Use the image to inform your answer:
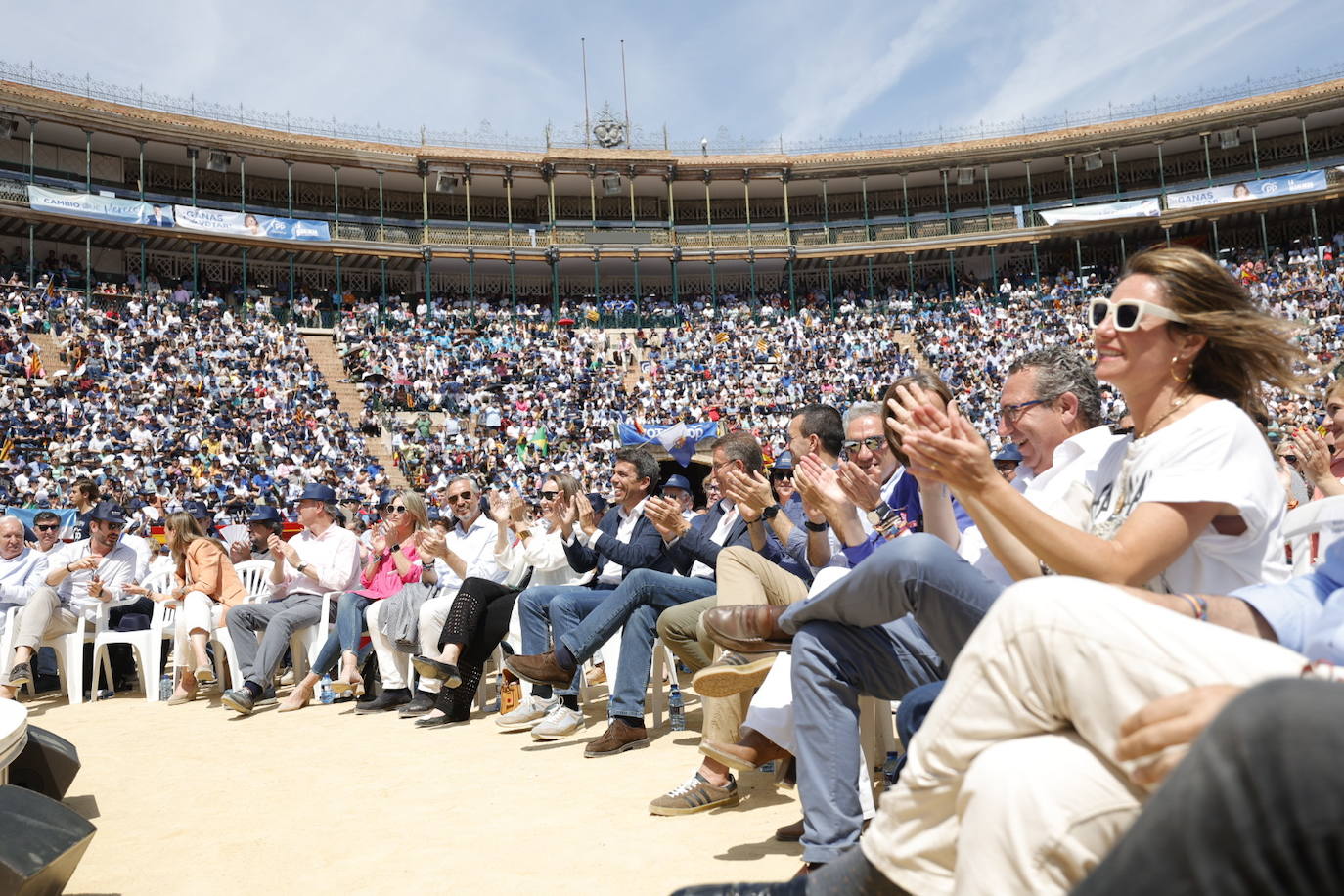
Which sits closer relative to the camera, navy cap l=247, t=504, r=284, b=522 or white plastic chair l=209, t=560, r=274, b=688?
white plastic chair l=209, t=560, r=274, b=688

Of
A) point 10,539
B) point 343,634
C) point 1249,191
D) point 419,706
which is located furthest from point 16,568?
point 1249,191

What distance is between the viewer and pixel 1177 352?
2.29 metres

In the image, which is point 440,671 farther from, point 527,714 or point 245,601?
point 245,601

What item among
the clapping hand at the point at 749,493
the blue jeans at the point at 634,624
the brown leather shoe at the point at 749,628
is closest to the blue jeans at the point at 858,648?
the brown leather shoe at the point at 749,628

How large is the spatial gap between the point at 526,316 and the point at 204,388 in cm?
1101

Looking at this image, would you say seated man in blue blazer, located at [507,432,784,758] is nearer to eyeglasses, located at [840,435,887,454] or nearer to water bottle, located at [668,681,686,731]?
→ water bottle, located at [668,681,686,731]

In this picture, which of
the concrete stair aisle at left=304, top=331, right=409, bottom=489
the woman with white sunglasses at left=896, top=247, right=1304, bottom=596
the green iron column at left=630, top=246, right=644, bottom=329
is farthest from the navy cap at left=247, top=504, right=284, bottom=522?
the green iron column at left=630, top=246, right=644, bottom=329

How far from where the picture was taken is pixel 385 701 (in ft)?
22.4

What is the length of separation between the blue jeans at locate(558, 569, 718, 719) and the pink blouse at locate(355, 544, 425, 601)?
7.92 ft

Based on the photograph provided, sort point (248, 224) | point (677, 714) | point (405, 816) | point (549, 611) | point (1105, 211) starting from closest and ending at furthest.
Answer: point (405, 816)
point (677, 714)
point (549, 611)
point (248, 224)
point (1105, 211)

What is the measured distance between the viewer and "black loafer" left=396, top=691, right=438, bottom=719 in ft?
21.1

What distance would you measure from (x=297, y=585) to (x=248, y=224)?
24.8 meters

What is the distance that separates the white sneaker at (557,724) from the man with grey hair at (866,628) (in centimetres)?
227

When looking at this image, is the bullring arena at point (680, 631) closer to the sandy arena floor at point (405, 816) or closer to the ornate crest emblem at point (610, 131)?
the sandy arena floor at point (405, 816)
